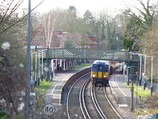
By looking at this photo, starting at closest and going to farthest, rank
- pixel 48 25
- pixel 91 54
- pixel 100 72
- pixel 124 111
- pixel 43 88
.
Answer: pixel 124 111 < pixel 43 88 < pixel 100 72 < pixel 91 54 < pixel 48 25

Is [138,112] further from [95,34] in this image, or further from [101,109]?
[95,34]

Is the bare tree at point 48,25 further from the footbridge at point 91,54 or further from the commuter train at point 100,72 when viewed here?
the commuter train at point 100,72

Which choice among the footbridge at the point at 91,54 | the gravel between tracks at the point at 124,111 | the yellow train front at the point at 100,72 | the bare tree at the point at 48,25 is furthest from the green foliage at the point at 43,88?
the bare tree at the point at 48,25

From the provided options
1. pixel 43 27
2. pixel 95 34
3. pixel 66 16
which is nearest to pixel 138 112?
pixel 43 27

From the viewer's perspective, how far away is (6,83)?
27.8 ft

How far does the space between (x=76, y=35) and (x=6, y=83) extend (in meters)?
42.8

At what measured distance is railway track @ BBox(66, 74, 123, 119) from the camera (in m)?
17.9

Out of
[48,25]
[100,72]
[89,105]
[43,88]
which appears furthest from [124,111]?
[48,25]

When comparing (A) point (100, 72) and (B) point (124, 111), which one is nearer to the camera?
(B) point (124, 111)

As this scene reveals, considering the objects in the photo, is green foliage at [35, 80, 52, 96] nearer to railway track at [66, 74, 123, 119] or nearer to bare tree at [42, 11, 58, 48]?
railway track at [66, 74, 123, 119]

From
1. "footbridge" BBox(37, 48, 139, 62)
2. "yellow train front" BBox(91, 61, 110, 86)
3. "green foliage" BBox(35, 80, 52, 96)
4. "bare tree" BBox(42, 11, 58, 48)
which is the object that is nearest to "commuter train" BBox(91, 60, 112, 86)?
"yellow train front" BBox(91, 61, 110, 86)

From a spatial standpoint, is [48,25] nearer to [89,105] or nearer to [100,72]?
[100,72]

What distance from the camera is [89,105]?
2142cm

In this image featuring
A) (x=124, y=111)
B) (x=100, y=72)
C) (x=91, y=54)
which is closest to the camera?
(x=124, y=111)
